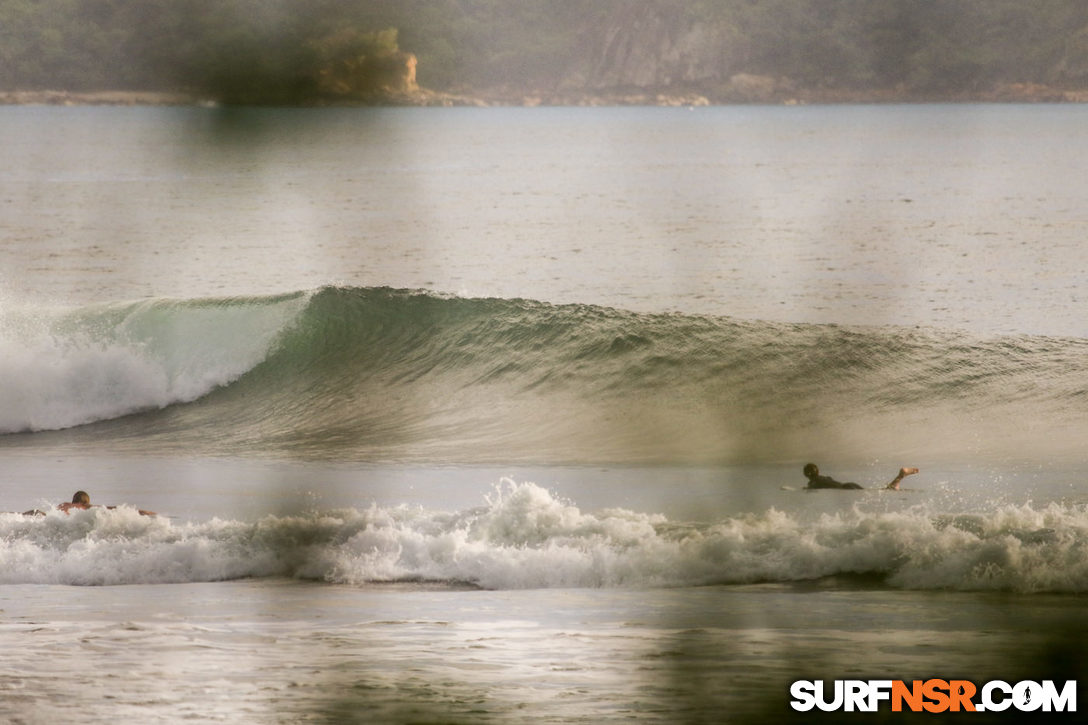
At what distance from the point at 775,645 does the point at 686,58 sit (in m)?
1.87

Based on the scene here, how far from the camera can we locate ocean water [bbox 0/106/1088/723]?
2982mm

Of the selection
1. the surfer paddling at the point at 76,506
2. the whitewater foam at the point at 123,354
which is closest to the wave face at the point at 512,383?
the whitewater foam at the point at 123,354

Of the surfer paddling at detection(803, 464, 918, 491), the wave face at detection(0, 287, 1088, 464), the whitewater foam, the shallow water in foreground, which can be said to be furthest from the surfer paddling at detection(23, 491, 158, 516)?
the whitewater foam

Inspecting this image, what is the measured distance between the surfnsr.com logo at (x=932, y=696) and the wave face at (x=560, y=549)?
4.52 feet

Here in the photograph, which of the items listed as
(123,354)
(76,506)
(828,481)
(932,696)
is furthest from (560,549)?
(123,354)

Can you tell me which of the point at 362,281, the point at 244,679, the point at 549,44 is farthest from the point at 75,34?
the point at 362,281

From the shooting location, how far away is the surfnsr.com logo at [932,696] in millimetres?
2266

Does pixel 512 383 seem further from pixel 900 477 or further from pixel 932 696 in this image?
pixel 932 696

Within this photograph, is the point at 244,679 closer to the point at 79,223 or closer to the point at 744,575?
the point at 744,575

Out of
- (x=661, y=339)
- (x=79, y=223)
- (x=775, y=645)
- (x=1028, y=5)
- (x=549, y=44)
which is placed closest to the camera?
(x=549, y=44)

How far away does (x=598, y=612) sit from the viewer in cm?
379

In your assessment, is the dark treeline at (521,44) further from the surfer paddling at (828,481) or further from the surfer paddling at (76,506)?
the surfer paddling at (76,506)

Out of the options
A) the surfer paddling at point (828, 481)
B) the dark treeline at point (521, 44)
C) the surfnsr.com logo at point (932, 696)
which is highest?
the dark treeline at point (521, 44)

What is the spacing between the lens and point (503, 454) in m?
7.01
